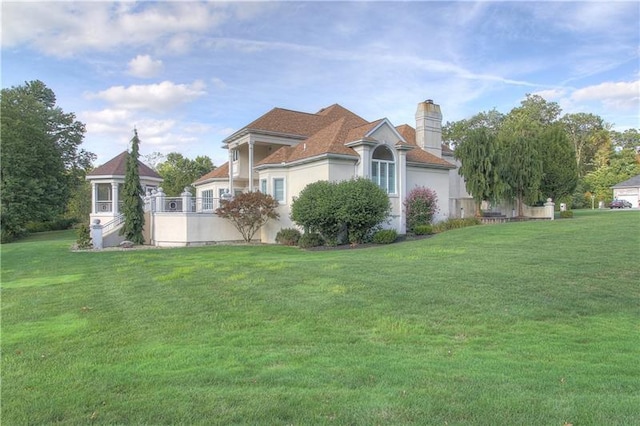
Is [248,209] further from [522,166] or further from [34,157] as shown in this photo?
[34,157]

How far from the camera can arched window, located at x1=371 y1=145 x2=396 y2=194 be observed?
20.1 meters

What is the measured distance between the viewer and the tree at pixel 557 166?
2727 centimetres

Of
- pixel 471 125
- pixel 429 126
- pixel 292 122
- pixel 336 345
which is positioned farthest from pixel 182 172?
pixel 336 345

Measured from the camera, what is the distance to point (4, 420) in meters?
3.29

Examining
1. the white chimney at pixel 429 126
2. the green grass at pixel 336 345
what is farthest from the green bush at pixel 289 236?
the white chimney at pixel 429 126

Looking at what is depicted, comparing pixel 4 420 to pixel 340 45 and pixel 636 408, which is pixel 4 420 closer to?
pixel 636 408

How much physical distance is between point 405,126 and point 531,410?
27.1m

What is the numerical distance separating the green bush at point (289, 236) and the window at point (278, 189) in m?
2.27

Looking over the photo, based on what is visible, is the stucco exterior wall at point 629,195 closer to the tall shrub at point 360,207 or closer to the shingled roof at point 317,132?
the shingled roof at point 317,132

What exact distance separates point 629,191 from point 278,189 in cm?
5018

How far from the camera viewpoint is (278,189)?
72.2 feet

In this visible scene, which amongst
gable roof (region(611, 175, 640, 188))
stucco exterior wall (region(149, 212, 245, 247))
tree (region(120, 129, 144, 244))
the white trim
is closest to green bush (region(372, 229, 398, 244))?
the white trim

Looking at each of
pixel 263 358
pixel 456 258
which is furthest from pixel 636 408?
pixel 456 258

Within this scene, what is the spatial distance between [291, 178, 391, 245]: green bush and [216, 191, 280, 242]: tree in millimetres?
2230
